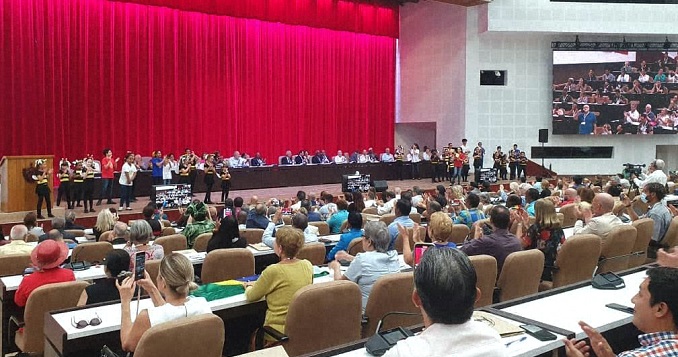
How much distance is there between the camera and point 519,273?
4.25 meters

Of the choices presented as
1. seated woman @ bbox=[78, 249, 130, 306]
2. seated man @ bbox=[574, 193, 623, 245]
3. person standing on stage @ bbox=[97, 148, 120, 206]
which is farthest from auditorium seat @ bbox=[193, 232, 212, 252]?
person standing on stage @ bbox=[97, 148, 120, 206]

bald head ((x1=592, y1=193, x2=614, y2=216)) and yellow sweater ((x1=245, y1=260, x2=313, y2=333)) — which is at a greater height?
bald head ((x1=592, y1=193, x2=614, y2=216))

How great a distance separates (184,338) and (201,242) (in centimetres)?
342

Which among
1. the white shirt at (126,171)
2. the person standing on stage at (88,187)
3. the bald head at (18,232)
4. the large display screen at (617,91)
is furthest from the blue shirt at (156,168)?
the large display screen at (617,91)

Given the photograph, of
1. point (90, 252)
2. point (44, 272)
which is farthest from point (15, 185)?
point (44, 272)

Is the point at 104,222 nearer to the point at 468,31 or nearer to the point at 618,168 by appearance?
the point at 468,31

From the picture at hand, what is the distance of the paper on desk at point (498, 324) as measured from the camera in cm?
267

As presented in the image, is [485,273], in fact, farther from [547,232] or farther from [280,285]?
[280,285]

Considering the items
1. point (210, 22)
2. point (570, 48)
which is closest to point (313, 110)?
point (210, 22)

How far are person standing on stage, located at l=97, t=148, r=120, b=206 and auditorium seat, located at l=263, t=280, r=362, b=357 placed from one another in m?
10.4

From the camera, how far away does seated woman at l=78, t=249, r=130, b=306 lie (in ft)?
12.1

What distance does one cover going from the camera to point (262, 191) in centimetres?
1630

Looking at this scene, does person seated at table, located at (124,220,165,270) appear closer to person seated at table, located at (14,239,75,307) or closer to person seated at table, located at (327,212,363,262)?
person seated at table, located at (14,239,75,307)

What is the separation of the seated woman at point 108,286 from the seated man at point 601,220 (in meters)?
4.14
